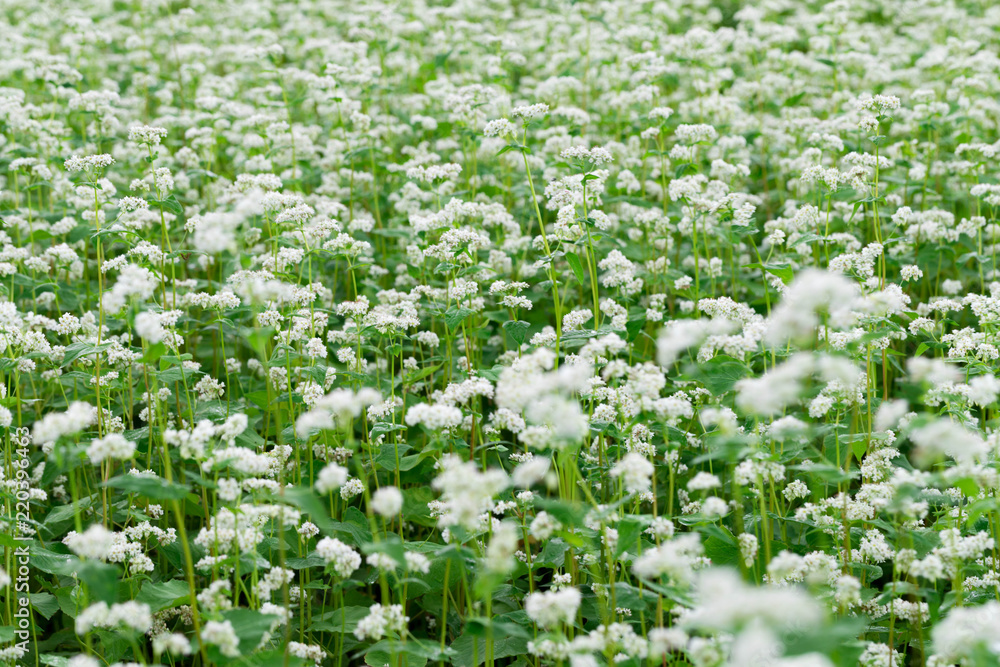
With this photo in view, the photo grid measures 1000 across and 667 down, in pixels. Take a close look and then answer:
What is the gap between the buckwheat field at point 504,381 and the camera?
3785 mm

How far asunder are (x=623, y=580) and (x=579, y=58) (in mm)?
7702

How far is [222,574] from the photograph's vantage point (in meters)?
5.07

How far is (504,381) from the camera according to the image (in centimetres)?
393

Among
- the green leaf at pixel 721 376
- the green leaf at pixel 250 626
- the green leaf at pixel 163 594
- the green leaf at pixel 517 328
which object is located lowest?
the green leaf at pixel 163 594

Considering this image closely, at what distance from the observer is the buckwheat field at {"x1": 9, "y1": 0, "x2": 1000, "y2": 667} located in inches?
149

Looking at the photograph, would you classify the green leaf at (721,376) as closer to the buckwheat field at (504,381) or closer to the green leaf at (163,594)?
the buckwheat field at (504,381)

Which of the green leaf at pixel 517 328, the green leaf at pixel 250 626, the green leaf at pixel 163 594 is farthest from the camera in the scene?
the green leaf at pixel 517 328

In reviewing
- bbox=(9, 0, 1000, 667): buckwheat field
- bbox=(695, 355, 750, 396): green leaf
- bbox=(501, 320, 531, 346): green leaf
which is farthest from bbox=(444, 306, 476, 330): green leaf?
bbox=(695, 355, 750, 396): green leaf

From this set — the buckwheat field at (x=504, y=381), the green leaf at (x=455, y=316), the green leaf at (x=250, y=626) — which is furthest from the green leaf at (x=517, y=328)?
the green leaf at (x=250, y=626)

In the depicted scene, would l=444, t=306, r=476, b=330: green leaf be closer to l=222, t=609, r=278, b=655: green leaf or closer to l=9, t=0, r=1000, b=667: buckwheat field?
l=9, t=0, r=1000, b=667: buckwheat field

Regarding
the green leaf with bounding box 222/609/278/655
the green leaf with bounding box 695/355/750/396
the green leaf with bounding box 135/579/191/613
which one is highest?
the green leaf with bounding box 695/355/750/396

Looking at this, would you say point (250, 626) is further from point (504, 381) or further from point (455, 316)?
point (455, 316)

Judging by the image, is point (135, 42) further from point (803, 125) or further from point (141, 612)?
point (141, 612)

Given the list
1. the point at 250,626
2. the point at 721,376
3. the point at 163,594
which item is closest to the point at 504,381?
the point at 250,626
